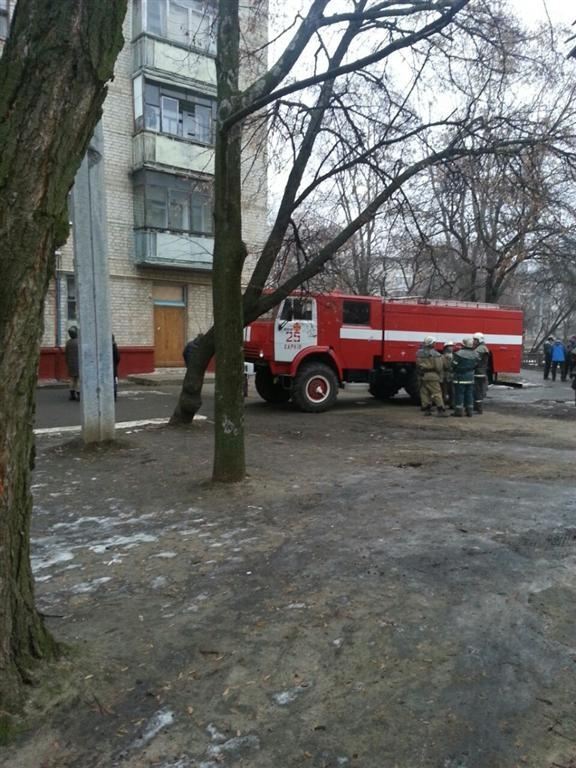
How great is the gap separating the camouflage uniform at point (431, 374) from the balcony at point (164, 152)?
10.9 m

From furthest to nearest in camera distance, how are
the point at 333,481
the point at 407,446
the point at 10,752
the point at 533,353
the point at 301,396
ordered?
the point at 533,353
the point at 301,396
the point at 407,446
the point at 333,481
the point at 10,752

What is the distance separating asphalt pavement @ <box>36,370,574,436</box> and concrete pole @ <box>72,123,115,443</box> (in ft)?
5.03

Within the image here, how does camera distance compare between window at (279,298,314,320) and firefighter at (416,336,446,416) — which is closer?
window at (279,298,314,320)

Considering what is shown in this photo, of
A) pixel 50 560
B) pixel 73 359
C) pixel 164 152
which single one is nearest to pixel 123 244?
pixel 164 152

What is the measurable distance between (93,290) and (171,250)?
43.3 feet

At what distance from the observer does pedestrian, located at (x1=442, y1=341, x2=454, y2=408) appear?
1395cm

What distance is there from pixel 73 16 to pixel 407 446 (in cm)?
821

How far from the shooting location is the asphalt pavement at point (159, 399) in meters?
12.6

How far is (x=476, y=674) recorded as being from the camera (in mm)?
2988

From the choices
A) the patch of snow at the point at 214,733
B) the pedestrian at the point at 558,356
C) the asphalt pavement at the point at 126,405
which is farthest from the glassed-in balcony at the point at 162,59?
the patch of snow at the point at 214,733

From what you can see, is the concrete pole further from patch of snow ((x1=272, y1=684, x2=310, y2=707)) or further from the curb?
patch of snow ((x1=272, y1=684, x2=310, y2=707))

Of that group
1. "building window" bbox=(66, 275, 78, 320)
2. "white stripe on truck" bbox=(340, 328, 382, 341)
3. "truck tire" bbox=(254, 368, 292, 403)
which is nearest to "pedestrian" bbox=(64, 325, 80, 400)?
"truck tire" bbox=(254, 368, 292, 403)

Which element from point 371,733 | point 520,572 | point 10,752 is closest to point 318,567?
point 520,572

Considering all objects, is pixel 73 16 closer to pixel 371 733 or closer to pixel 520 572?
pixel 371 733
